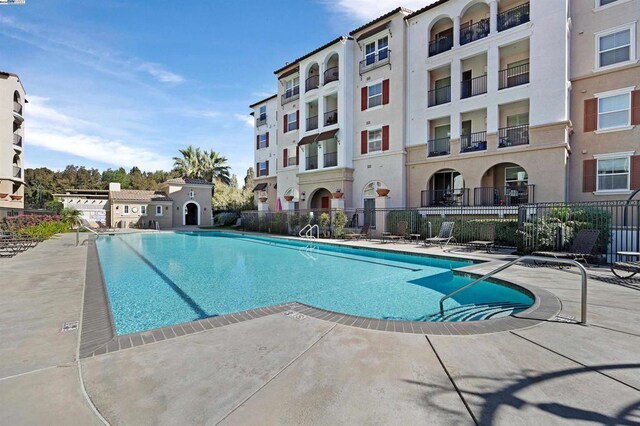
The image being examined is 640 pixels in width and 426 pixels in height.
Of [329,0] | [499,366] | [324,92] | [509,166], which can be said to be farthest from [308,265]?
[324,92]

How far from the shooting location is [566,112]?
15703mm

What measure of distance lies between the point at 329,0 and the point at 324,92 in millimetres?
7383

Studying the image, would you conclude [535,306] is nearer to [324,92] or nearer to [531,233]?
[531,233]

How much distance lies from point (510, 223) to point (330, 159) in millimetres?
14270

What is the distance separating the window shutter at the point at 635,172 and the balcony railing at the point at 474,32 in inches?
395

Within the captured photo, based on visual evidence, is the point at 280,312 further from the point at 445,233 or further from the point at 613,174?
the point at 613,174

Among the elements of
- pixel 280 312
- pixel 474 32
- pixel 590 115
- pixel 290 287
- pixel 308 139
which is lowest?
pixel 290 287

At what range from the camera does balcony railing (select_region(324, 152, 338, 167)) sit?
2474cm

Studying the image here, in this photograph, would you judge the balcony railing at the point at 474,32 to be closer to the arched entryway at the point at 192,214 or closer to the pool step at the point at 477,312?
the pool step at the point at 477,312

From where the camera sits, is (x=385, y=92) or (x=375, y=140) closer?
(x=385, y=92)

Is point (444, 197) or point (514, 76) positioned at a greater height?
point (514, 76)

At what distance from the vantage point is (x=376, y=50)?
22.7m

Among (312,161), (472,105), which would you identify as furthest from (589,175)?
(312,161)

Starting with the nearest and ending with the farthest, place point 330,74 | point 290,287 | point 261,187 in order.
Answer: point 290,287
point 330,74
point 261,187
